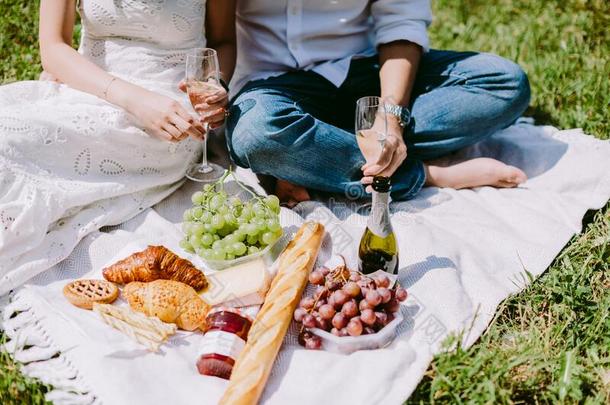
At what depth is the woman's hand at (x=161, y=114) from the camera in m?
2.51

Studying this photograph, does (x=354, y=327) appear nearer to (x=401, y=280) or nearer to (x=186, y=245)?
(x=401, y=280)

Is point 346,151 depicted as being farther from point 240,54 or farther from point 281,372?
point 281,372

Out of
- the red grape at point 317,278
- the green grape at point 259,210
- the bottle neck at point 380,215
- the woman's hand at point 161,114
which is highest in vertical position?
the woman's hand at point 161,114

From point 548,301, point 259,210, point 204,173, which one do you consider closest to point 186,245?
point 259,210

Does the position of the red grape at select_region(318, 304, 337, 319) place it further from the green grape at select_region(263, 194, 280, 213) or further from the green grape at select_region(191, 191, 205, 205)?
the green grape at select_region(191, 191, 205, 205)

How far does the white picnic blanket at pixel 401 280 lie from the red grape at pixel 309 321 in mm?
88

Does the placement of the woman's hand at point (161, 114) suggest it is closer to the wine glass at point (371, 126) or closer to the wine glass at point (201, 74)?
the wine glass at point (201, 74)

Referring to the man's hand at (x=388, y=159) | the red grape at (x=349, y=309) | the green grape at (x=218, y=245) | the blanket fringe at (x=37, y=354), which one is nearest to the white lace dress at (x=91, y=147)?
the blanket fringe at (x=37, y=354)

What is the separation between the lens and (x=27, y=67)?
12.0ft

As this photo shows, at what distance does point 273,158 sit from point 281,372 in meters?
0.98

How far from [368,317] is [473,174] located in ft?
3.93

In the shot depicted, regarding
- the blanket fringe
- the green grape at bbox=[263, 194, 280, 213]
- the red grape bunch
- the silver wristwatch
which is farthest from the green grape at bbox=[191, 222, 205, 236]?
the silver wristwatch

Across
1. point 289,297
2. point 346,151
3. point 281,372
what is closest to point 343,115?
point 346,151

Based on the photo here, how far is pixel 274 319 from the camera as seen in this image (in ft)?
6.73
